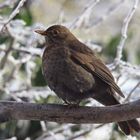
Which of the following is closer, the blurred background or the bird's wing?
the bird's wing

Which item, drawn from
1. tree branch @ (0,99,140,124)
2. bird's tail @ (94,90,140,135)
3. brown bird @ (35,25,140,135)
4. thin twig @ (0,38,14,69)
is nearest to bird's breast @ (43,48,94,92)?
brown bird @ (35,25,140,135)

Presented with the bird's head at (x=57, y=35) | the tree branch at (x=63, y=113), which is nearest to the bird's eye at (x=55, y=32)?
the bird's head at (x=57, y=35)

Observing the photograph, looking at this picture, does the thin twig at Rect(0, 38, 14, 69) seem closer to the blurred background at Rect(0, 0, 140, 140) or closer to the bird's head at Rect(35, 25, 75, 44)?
the blurred background at Rect(0, 0, 140, 140)

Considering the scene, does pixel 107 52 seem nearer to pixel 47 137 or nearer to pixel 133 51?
pixel 133 51

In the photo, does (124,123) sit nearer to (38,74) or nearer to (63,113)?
(63,113)

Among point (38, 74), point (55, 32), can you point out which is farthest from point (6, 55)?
point (55, 32)

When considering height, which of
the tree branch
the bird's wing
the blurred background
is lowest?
the blurred background
